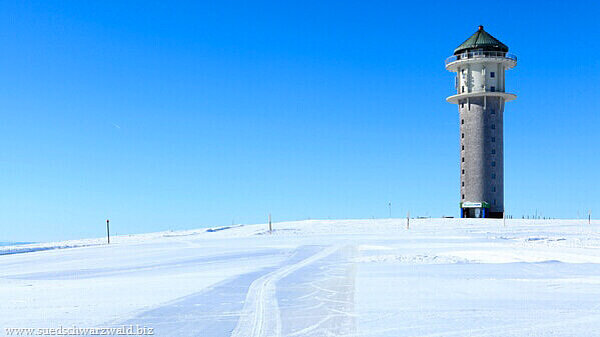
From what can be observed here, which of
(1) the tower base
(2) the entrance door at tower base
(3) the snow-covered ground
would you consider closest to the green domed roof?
(2) the entrance door at tower base

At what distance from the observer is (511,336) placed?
795cm

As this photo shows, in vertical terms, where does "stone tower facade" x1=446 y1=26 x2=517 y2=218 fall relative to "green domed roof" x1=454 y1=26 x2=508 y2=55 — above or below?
below

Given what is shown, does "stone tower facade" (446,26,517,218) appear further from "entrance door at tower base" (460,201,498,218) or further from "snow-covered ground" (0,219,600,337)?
"snow-covered ground" (0,219,600,337)

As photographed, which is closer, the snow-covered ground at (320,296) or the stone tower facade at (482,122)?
the snow-covered ground at (320,296)

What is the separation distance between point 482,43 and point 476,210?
2083 cm

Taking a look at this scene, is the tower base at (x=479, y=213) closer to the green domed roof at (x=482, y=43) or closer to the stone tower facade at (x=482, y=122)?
the stone tower facade at (x=482, y=122)

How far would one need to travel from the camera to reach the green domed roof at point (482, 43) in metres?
72.2

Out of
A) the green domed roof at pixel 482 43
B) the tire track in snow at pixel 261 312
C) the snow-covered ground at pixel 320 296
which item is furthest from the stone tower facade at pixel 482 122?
the tire track in snow at pixel 261 312

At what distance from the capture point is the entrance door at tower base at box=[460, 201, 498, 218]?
68.4 metres

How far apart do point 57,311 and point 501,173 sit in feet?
216

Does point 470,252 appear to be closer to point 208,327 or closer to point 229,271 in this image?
point 229,271

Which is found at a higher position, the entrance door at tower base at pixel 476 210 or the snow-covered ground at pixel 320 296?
the snow-covered ground at pixel 320 296

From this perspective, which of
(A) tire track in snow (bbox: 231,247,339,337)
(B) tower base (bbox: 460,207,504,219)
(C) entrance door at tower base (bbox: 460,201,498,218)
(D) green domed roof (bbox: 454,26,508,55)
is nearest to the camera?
(A) tire track in snow (bbox: 231,247,339,337)

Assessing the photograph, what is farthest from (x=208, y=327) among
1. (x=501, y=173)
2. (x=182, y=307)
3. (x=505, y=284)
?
(x=501, y=173)
